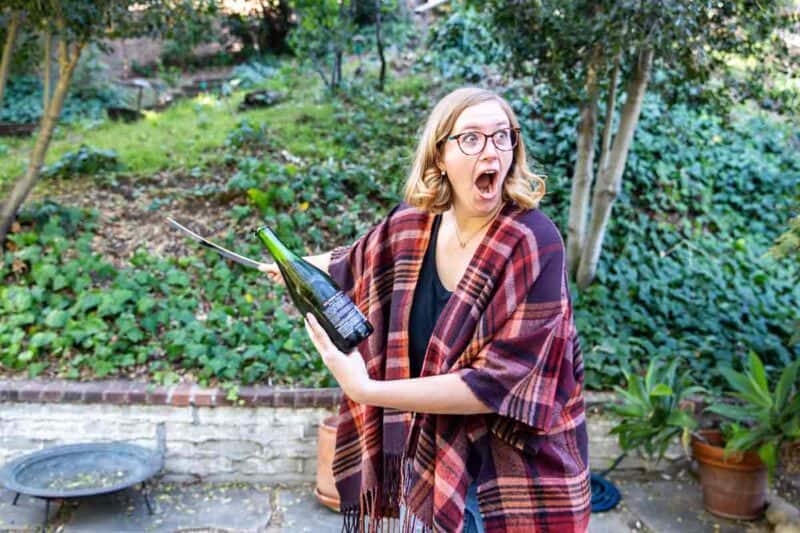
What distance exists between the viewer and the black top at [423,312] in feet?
6.46

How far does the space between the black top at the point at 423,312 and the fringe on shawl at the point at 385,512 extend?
0.89 feet

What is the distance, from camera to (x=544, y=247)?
1.83m

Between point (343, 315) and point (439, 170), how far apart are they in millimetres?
429

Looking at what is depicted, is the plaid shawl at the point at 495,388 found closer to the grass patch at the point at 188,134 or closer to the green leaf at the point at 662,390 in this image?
the green leaf at the point at 662,390

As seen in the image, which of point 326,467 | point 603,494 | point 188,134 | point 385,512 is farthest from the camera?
point 188,134

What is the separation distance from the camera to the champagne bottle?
6.09 feet

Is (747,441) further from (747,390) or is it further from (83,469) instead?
(83,469)

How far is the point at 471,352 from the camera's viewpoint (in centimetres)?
180

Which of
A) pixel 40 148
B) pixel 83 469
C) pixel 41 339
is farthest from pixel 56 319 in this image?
pixel 40 148

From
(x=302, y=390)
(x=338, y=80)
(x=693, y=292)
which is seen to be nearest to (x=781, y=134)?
(x=693, y=292)

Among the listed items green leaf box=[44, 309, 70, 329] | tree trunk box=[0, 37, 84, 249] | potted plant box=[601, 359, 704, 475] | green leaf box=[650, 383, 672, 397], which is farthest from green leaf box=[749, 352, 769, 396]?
tree trunk box=[0, 37, 84, 249]

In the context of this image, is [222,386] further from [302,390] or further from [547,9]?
[547,9]

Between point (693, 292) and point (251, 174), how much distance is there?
3326 mm

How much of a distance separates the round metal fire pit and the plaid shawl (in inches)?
86.1
